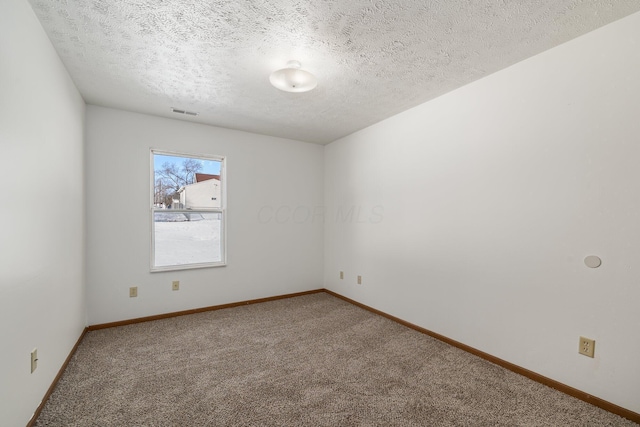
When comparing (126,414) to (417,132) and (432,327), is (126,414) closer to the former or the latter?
(432,327)

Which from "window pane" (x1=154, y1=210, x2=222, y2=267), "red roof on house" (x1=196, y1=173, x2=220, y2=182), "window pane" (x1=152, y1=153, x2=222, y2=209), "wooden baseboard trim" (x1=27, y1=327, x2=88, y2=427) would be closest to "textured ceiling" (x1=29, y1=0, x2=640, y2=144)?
"window pane" (x1=152, y1=153, x2=222, y2=209)

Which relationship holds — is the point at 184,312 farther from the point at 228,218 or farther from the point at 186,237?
the point at 228,218

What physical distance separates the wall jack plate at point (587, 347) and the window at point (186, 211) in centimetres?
368

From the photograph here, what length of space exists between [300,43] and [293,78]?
240 millimetres

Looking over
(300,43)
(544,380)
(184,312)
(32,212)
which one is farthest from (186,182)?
(544,380)

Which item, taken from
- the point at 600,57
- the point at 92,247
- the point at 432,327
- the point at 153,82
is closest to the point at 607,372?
the point at 432,327

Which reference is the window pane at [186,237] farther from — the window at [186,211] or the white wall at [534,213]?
the white wall at [534,213]

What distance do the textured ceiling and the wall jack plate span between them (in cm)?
207

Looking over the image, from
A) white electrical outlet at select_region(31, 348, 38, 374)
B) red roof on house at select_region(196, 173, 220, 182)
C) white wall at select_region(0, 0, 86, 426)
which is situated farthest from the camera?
red roof on house at select_region(196, 173, 220, 182)

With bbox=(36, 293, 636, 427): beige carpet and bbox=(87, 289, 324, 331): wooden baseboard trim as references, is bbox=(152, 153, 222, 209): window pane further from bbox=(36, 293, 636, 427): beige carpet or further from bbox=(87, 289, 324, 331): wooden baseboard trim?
bbox=(36, 293, 636, 427): beige carpet

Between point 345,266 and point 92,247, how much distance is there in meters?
3.16

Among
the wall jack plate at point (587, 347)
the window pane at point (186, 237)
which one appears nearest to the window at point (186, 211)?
the window pane at point (186, 237)

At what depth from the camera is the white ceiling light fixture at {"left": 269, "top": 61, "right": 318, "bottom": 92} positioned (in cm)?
209

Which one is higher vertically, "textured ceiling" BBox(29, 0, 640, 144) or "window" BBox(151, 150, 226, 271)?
"textured ceiling" BBox(29, 0, 640, 144)
